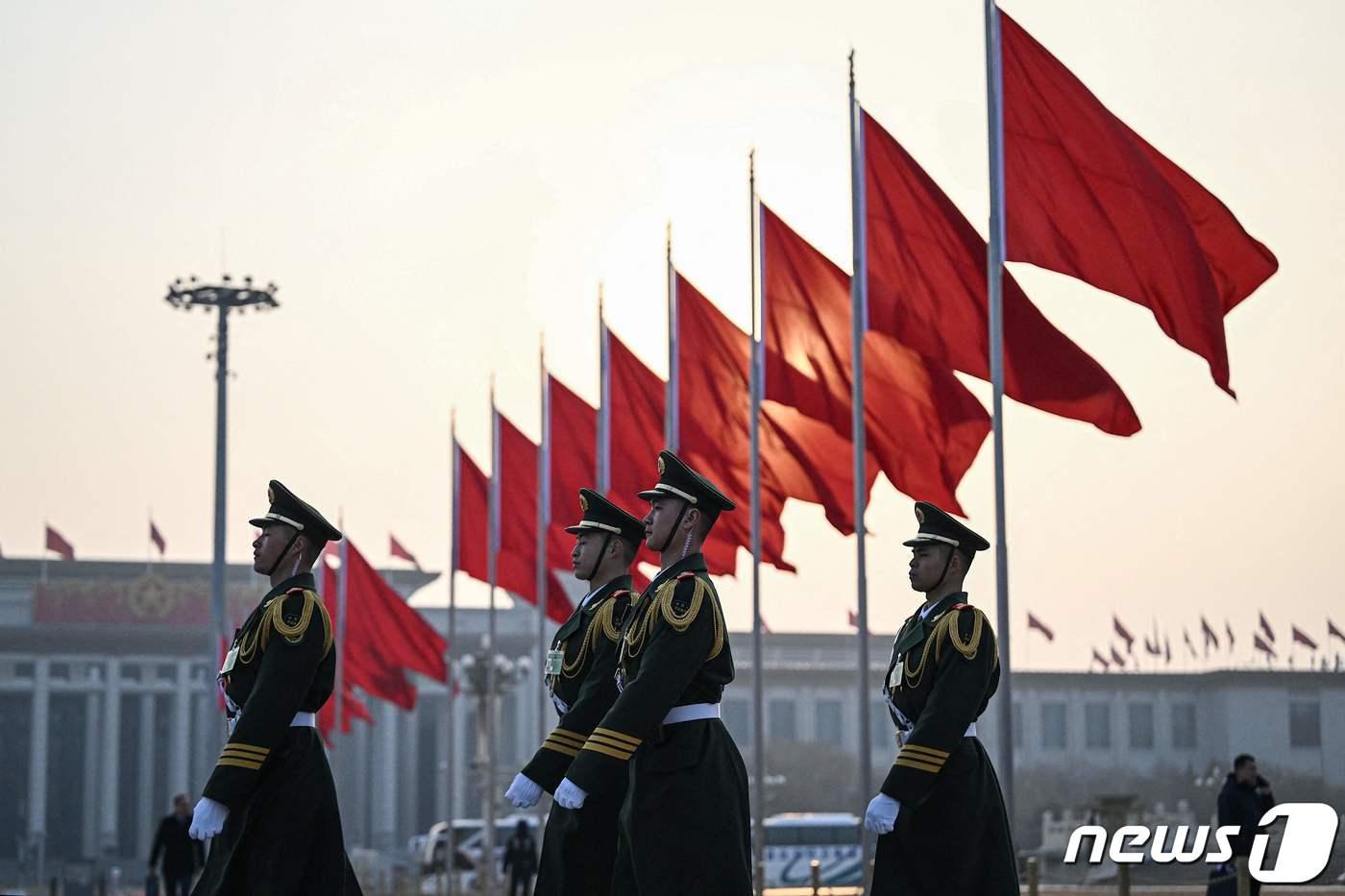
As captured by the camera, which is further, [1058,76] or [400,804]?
[400,804]

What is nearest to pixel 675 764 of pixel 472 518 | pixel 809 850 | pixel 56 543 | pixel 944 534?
pixel 944 534

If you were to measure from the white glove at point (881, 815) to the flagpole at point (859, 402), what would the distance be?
28.0 ft

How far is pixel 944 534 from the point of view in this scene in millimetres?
8922

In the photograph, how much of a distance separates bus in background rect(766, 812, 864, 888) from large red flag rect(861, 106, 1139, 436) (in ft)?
96.0

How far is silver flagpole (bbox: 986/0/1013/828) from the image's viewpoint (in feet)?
45.0

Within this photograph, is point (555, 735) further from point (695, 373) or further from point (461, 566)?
point (461, 566)

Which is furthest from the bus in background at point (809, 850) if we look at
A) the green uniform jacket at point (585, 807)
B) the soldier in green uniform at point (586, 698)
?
the green uniform jacket at point (585, 807)

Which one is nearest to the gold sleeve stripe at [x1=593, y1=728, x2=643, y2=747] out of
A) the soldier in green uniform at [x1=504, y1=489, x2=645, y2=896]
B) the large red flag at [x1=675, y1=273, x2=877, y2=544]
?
the soldier in green uniform at [x1=504, y1=489, x2=645, y2=896]

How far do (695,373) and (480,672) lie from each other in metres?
21.3

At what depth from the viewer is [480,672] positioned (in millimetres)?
41750

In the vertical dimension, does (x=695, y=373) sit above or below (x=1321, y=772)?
above

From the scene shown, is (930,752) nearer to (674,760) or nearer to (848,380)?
(674,760)

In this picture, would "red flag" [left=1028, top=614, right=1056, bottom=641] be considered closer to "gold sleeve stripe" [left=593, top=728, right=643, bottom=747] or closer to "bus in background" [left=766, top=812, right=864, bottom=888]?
"bus in background" [left=766, top=812, right=864, bottom=888]

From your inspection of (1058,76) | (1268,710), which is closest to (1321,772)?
(1268,710)
